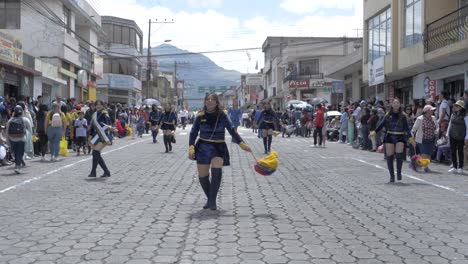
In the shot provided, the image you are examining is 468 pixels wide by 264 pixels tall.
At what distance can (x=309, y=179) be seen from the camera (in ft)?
39.9

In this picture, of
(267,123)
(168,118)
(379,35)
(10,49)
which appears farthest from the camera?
(379,35)

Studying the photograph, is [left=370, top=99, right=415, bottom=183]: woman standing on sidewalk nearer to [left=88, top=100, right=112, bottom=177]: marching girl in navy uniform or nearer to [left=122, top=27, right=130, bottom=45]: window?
[left=88, top=100, right=112, bottom=177]: marching girl in navy uniform

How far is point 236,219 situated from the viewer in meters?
7.49

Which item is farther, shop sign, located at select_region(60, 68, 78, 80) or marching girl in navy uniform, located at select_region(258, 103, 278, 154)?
shop sign, located at select_region(60, 68, 78, 80)

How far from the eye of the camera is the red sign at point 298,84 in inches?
2298

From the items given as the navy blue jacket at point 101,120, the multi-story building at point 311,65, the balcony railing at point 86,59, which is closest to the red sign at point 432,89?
the navy blue jacket at point 101,120

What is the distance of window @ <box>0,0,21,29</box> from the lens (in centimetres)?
3384

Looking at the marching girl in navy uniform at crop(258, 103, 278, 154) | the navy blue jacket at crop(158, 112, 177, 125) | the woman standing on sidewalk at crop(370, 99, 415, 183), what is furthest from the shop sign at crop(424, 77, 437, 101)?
the woman standing on sidewalk at crop(370, 99, 415, 183)

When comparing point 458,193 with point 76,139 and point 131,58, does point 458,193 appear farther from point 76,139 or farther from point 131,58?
point 131,58

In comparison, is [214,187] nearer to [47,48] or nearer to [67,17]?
[47,48]

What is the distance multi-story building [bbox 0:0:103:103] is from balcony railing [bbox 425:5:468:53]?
1729 centimetres

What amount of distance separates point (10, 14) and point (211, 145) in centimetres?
2993

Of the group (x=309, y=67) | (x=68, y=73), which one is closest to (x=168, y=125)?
(x=68, y=73)

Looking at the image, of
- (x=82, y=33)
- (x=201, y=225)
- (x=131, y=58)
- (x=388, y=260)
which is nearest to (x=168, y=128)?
(x=201, y=225)
